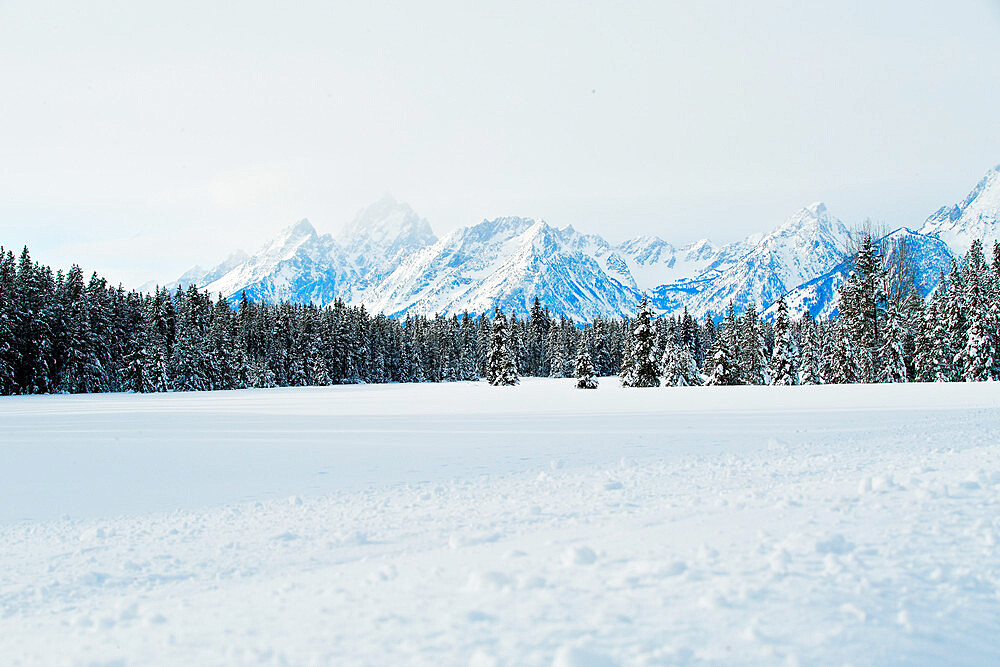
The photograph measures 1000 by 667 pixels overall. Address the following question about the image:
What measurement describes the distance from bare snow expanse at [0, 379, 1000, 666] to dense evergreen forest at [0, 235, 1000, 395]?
131 feet

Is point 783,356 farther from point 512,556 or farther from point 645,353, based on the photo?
point 512,556

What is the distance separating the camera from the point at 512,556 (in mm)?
5180

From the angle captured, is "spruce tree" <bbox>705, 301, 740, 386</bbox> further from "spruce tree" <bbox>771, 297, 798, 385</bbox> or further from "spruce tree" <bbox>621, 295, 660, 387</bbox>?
"spruce tree" <bbox>621, 295, 660, 387</bbox>

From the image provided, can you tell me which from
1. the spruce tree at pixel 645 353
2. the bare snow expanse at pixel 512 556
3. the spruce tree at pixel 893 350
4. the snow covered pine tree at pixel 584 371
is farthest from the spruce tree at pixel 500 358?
the bare snow expanse at pixel 512 556

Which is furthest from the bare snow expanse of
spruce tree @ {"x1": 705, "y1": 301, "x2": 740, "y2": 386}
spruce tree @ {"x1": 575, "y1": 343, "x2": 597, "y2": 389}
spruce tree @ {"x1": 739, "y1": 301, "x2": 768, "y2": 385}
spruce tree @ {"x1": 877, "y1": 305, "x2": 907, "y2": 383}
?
spruce tree @ {"x1": 739, "y1": 301, "x2": 768, "y2": 385}

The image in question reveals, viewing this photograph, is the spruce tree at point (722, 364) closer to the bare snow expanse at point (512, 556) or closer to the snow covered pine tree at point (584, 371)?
the snow covered pine tree at point (584, 371)

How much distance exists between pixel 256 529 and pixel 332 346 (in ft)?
288

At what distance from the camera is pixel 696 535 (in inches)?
219

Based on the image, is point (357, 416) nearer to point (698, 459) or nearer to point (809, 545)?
point (698, 459)

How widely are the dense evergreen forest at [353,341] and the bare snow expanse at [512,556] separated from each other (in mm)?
39832

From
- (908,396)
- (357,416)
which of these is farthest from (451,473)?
(908,396)

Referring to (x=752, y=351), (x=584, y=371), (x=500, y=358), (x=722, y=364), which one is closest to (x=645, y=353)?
(x=584, y=371)

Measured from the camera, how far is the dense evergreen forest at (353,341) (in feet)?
151

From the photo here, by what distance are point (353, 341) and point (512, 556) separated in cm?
9326
